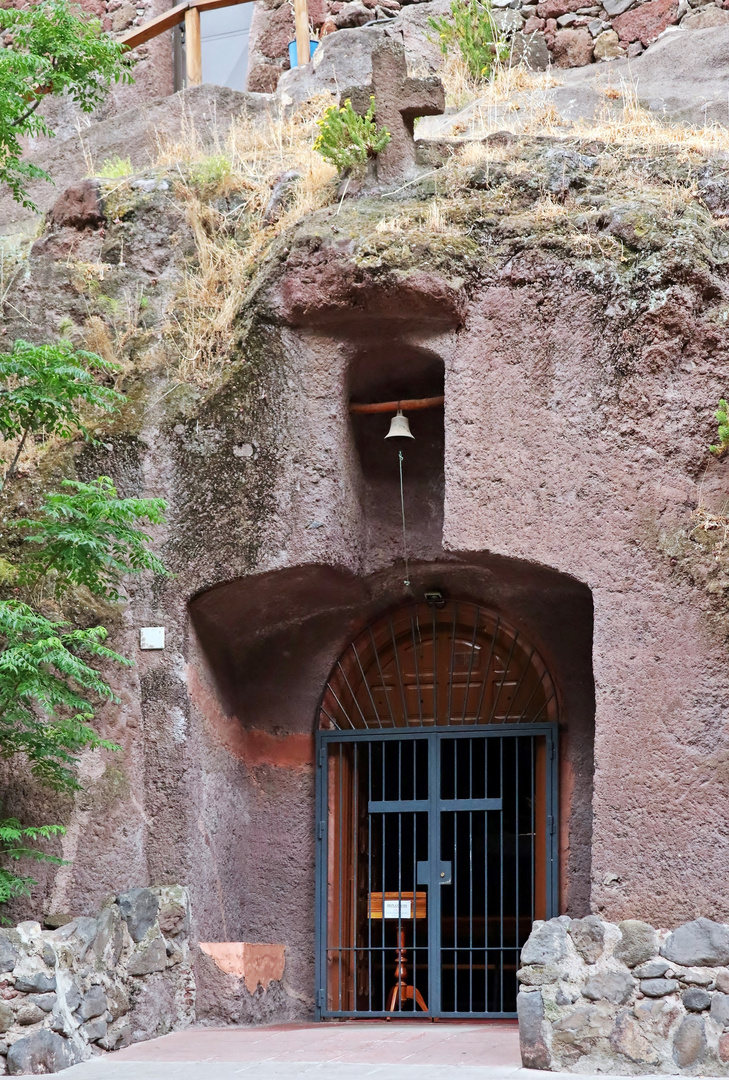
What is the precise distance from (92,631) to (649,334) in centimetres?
349

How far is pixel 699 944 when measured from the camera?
652 centimetres

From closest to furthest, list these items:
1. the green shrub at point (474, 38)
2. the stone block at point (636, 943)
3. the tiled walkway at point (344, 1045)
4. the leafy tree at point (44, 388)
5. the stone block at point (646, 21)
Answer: the stone block at point (636, 943), the tiled walkway at point (344, 1045), the leafy tree at point (44, 388), the green shrub at point (474, 38), the stone block at point (646, 21)

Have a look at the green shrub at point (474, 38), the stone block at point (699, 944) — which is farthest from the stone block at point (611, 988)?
the green shrub at point (474, 38)

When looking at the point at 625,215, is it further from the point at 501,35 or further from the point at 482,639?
the point at 501,35

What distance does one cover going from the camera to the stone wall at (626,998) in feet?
20.8

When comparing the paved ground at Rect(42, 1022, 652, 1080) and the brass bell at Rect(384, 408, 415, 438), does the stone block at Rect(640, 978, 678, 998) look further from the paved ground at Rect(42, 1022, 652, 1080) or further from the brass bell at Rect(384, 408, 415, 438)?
the brass bell at Rect(384, 408, 415, 438)

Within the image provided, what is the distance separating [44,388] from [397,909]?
13.0 feet

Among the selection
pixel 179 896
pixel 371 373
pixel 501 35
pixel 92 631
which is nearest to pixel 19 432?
pixel 92 631

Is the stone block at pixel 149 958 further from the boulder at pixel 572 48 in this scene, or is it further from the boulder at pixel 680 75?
the boulder at pixel 572 48

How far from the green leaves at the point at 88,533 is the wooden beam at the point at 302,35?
22.3 feet

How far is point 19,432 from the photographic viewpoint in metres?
7.89

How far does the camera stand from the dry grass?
8641 millimetres

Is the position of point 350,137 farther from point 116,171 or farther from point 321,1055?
point 321,1055

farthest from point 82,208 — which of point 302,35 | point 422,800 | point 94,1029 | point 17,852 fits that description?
point 94,1029
